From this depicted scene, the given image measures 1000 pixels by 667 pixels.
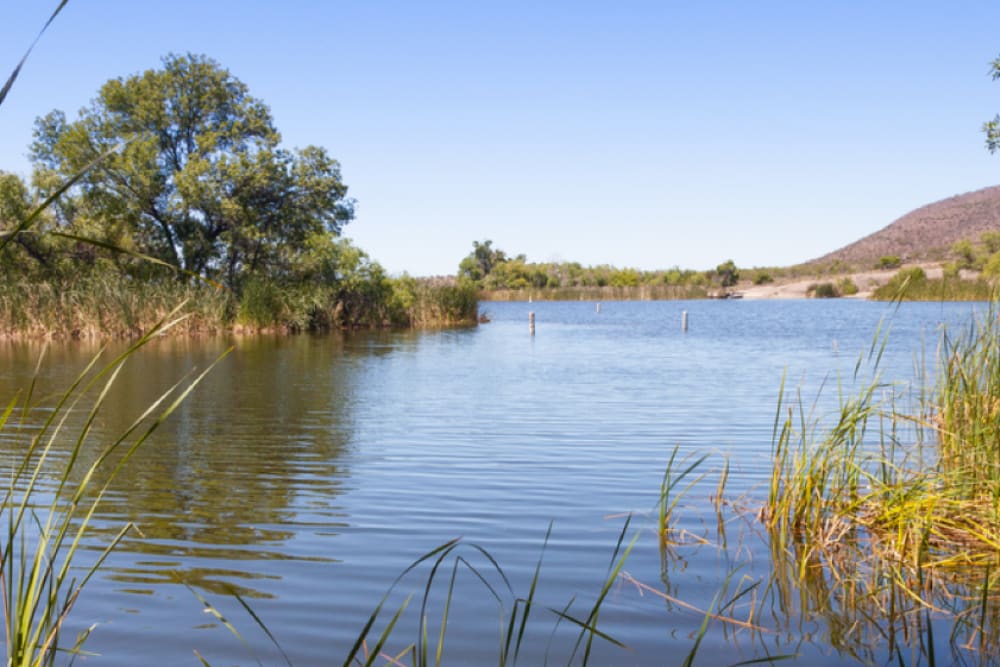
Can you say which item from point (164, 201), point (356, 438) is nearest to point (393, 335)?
point (164, 201)

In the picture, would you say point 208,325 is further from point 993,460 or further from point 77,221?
point 993,460

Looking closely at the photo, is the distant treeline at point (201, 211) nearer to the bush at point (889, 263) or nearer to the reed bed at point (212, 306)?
the reed bed at point (212, 306)

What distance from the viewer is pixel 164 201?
29.8 meters

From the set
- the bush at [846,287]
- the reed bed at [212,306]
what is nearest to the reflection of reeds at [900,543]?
the reed bed at [212,306]

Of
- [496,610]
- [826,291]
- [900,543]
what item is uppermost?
[826,291]

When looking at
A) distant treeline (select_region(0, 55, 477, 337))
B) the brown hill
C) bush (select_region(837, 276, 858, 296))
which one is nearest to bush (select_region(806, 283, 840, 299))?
bush (select_region(837, 276, 858, 296))

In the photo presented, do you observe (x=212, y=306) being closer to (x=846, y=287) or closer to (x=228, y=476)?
(x=228, y=476)

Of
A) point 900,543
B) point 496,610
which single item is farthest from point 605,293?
point 496,610

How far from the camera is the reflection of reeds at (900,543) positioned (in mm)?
3623

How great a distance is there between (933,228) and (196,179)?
12741 cm

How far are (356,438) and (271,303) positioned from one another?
68.5 ft

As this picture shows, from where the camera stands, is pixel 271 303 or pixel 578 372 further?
pixel 271 303

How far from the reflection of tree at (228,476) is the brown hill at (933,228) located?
380ft

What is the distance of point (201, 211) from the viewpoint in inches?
1195
